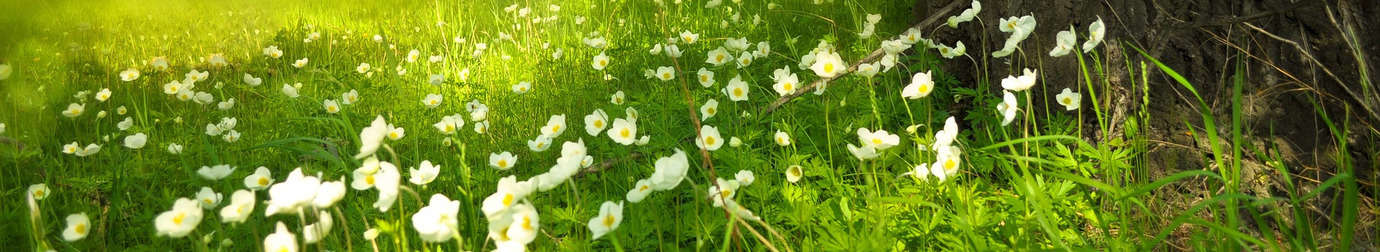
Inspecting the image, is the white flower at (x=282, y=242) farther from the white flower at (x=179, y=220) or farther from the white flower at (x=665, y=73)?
the white flower at (x=665, y=73)

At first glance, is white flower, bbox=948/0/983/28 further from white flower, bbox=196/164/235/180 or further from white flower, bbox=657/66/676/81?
white flower, bbox=196/164/235/180

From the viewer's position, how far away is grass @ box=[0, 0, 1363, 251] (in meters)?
1.51

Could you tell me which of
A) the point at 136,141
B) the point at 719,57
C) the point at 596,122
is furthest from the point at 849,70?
the point at 136,141

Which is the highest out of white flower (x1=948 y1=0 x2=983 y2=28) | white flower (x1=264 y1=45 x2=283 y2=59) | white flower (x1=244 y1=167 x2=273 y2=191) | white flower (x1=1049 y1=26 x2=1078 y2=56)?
white flower (x1=948 y1=0 x2=983 y2=28)

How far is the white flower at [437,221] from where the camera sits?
115cm

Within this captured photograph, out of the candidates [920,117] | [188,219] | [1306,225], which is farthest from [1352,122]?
[188,219]

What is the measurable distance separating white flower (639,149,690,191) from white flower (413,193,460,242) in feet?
0.95

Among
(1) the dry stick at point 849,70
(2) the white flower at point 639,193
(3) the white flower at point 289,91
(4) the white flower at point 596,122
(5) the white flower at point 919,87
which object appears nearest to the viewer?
(2) the white flower at point 639,193

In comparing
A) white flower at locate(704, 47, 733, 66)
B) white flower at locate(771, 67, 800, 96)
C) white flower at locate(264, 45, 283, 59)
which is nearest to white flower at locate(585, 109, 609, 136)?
white flower at locate(771, 67, 800, 96)

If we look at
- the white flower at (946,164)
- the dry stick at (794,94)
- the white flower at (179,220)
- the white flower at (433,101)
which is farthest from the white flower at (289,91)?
the white flower at (946,164)

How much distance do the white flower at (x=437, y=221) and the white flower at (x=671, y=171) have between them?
29 centimetres

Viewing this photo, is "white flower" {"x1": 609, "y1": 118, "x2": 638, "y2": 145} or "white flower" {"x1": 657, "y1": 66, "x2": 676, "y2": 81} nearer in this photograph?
"white flower" {"x1": 609, "y1": 118, "x2": 638, "y2": 145}

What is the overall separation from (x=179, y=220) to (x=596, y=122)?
119 cm

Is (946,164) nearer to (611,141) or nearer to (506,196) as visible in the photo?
(506,196)
